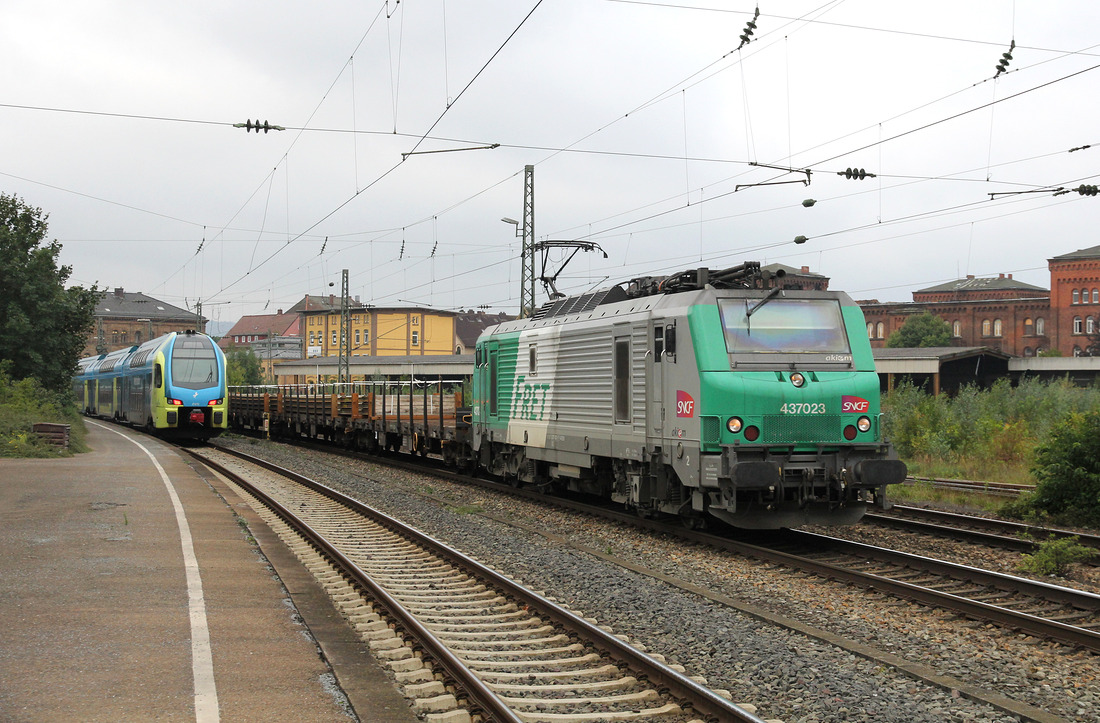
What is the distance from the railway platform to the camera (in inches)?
230

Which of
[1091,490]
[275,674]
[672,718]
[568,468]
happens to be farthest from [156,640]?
[1091,490]

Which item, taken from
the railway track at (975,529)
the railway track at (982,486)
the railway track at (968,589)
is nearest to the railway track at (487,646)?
the railway track at (968,589)

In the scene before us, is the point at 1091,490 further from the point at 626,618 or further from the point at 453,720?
the point at 453,720

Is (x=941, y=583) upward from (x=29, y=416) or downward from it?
downward

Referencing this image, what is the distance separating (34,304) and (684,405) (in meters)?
31.5

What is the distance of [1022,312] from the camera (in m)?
91.2

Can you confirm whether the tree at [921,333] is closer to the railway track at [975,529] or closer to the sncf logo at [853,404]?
the railway track at [975,529]

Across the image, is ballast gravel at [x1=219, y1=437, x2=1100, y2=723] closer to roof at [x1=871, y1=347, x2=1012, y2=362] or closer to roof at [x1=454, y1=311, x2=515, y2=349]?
roof at [x1=871, y1=347, x2=1012, y2=362]

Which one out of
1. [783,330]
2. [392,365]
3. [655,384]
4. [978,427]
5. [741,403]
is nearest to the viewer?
[741,403]

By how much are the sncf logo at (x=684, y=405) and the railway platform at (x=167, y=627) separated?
4784 millimetres

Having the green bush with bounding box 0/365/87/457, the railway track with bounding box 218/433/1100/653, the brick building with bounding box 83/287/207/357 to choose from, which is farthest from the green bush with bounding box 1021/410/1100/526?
the brick building with bounding box 83/287/207/357

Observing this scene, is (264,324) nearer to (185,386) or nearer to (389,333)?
(389,333)

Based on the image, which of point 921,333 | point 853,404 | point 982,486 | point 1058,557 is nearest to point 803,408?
point 853,404

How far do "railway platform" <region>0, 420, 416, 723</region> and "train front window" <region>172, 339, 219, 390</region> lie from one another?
1920 centimetres
